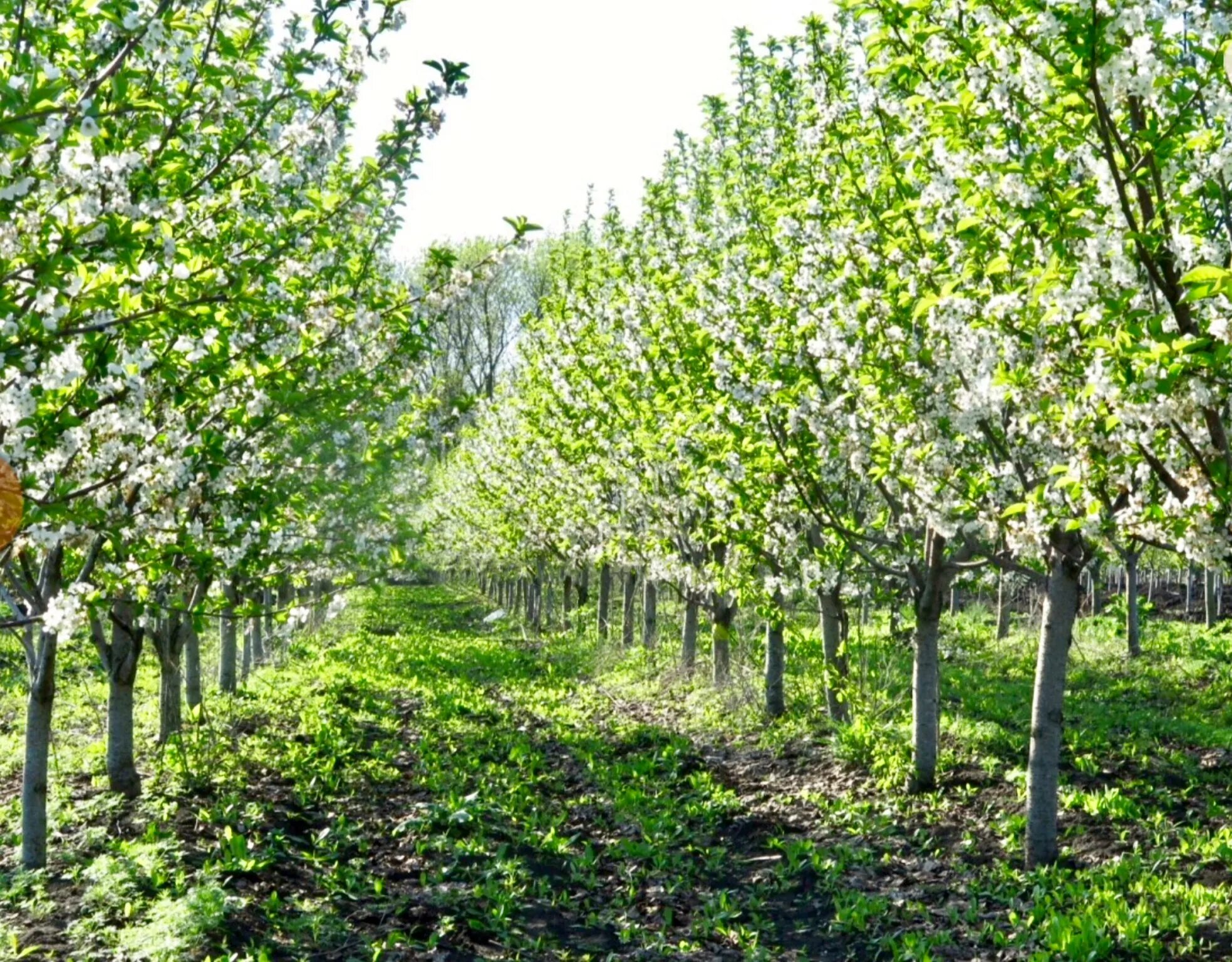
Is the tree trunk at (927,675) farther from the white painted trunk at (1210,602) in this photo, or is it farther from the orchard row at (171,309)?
A: the white painted trunk at (1210,602)

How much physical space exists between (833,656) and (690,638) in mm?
5172

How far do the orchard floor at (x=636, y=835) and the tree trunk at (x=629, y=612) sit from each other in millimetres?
6708

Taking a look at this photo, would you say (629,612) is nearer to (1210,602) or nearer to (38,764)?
(1210,602)

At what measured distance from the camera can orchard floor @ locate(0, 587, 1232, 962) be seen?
6680 mm

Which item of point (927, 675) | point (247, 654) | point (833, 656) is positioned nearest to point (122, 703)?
point (927, 675)

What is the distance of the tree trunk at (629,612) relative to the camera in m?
22.6

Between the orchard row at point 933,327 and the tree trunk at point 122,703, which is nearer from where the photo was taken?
the orchard row at point 933,327

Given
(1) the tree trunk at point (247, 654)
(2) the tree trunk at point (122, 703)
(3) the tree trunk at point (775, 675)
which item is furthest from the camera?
(1) the tree trunk at point (247, 654)

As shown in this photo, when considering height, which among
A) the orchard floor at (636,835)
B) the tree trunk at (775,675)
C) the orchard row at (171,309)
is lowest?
the orchard floor at (636,835)

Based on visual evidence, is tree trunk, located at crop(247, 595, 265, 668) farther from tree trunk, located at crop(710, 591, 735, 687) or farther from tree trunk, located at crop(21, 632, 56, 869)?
tree trunk, located at crop(21, 632, 56, 869)

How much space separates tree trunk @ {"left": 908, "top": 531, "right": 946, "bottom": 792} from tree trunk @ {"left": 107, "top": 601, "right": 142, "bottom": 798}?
6.85 meters

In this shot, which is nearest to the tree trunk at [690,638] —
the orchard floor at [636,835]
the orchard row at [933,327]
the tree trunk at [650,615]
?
the orchard row at [933,327]

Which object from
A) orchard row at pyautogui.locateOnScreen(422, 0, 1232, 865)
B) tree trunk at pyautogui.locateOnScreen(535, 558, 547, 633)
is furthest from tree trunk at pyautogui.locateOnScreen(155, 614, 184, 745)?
tree trunk at pyautogui.locateOnScreen(535, 558, 547, 633)

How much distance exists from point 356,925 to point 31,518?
359cm
